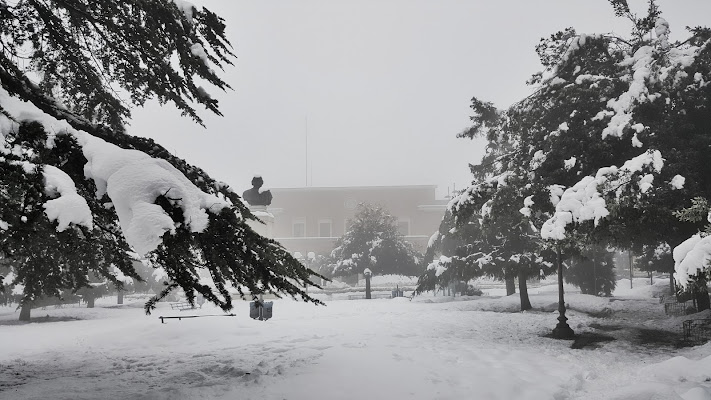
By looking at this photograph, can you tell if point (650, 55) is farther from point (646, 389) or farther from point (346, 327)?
point (346, 327)

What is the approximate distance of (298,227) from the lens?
61562 millimetres

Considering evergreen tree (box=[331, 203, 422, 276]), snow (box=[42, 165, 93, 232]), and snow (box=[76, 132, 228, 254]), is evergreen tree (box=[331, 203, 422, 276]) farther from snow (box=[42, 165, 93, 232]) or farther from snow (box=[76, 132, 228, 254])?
snow (box=[42, 165, 93, 232])

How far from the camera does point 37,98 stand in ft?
15.3

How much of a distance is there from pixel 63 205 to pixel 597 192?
31.9 feet

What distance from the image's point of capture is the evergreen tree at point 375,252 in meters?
30.3

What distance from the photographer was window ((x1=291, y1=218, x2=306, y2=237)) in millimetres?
61125

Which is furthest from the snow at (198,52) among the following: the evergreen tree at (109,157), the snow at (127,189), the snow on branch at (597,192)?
the snow on branch at (597,192)

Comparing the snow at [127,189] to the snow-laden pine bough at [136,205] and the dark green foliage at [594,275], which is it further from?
the dark green foliage at [594,275]

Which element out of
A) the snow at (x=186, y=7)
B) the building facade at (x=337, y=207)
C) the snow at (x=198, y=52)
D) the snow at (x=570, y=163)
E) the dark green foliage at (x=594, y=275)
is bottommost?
A: the dark green foliage at (x=594, y=275)

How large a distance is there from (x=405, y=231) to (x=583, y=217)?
51.0 metres

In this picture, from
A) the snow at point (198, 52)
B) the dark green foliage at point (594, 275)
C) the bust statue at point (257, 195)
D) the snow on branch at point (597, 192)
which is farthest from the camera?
the dark green foliage at point (594, 275)

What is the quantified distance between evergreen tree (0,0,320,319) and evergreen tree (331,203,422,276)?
22579 millimetres

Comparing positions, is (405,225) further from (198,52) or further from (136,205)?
(136,205)

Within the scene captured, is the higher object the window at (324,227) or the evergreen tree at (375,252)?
the window at (324,227)
